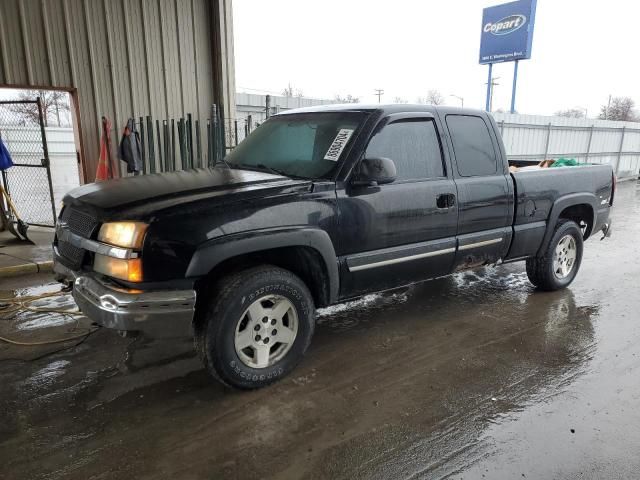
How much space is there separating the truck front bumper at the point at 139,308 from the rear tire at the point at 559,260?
3.93m

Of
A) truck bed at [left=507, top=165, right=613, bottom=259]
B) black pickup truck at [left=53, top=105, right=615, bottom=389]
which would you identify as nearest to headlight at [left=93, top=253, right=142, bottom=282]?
black pickup truck at [left=53, top=105, right=615, bottom=389]

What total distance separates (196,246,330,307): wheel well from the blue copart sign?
2173 centimetres

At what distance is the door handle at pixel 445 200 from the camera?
3.98m

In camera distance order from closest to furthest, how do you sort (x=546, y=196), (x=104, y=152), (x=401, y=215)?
(x=401, y=215), (x=546, y=196), (x=104, y=152)

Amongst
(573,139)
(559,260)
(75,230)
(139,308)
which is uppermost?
(573,139)

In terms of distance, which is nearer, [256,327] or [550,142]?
[256,327]

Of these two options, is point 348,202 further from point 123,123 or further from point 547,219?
point 123,123

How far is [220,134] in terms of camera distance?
9109 mm

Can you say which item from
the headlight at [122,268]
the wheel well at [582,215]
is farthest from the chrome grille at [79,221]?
the wheel well at [582,215]

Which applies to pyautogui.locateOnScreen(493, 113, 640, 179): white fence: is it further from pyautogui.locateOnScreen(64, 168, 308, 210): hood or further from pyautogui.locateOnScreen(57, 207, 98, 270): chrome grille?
pyautogui.locateOnScreen(57, 207, 98, 270): chrome grille

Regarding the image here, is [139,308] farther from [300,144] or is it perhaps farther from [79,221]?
[300,144]

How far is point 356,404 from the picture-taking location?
3.12m

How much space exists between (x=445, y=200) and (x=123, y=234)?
2.54 metres

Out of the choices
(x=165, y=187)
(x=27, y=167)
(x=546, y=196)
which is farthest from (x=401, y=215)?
(x=27, y=167)
